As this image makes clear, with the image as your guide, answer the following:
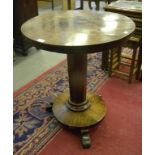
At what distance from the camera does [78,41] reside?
1043 mm

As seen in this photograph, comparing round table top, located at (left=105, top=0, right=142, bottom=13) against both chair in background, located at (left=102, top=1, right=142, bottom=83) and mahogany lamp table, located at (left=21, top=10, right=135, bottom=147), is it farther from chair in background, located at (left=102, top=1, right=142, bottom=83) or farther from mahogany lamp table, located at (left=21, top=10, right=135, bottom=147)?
mahogany lamp table, located at (left=21, top=10, right=135, bottom=147)

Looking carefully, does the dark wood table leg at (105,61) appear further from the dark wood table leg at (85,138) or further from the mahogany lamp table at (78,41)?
the dark wood table leg at (85,138)

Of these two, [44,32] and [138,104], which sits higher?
[44,32]

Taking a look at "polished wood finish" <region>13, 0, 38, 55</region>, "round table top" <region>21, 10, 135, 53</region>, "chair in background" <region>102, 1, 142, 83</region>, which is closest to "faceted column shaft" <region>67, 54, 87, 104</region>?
"round table top" <region>21, 10, 135, 53</region>

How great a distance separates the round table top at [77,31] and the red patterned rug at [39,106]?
0.78 metres

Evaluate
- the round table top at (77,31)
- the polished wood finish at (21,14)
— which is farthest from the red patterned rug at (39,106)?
the round table top at (77,31)

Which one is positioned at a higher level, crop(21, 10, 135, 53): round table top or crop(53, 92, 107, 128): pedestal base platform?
crop(21, 10, 135, 53): round table top

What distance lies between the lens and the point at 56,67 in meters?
2.51

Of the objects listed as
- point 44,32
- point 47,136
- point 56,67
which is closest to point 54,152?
point 47,136

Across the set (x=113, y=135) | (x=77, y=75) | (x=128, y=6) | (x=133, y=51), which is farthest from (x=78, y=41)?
(x=128, y=6)

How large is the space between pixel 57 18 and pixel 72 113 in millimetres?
740

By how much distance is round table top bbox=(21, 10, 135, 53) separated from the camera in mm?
1027

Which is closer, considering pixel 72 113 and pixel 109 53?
pixel 72 113
